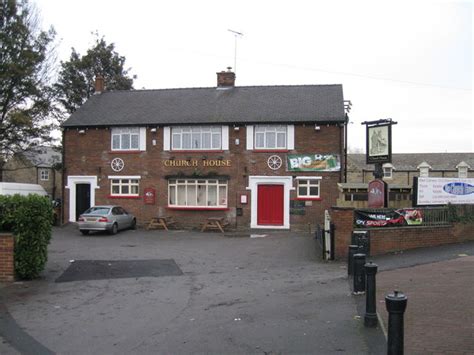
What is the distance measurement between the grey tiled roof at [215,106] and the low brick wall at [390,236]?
10080 mm

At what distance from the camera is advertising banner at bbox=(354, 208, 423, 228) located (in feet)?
50.0

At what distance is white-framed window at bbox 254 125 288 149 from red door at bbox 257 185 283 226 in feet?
7.07

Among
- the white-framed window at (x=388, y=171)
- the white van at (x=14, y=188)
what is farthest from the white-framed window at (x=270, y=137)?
the white-framed window at (x=388, y=171)

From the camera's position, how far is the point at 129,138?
92.1 feet

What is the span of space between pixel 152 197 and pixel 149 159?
6.98 feet

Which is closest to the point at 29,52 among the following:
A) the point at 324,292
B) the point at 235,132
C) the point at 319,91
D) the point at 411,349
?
the point at 235,132

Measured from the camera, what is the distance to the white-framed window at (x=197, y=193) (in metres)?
26.6

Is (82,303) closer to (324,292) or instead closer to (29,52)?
(324,292)

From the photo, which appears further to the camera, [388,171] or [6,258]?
[388,171]

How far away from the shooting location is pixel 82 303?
9.80m

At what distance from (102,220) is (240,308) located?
51.6ft

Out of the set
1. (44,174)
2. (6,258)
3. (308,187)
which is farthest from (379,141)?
(44,174)

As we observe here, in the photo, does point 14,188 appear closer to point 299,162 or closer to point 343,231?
point 299,162

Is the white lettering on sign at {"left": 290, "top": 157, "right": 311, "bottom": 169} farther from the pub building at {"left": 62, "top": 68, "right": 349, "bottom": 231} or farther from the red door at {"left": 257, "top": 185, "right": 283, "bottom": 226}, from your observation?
the red door at {"left": 257, "top": 185, "right": 283, "bottom": 226}
